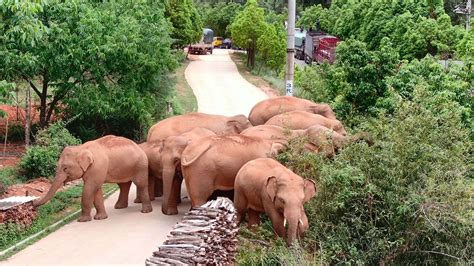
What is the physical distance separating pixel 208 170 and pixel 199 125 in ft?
11.8

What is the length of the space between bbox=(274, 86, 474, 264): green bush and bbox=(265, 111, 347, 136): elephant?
405 centimetres

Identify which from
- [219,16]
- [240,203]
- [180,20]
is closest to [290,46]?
[240,203]

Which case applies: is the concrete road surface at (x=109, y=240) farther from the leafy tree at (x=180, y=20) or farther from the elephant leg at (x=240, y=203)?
the leafy tree at (x=180, y=20)

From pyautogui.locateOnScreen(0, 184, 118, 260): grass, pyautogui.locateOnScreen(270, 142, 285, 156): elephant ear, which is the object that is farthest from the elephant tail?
→ pyautogui.locateOnScreen(0, 184, 118, 260): grass

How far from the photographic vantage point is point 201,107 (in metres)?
33.4

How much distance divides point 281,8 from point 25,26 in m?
69.8

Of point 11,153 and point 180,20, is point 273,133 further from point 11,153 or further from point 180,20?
point 180,20

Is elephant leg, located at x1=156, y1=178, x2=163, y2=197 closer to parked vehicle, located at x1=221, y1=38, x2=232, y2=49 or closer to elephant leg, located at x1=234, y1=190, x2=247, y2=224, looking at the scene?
elephant leg, located at x1=234, y1=190, x2=247, y2=224

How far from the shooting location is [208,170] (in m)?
13.8

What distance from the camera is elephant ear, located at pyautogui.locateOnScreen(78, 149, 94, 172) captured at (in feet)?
46.3

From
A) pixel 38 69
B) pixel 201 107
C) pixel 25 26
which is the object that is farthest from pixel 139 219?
pixel 201 107

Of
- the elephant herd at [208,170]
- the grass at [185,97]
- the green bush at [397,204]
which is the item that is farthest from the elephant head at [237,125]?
the grass at [185,97]

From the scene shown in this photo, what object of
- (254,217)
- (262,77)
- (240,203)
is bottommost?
(262,77)

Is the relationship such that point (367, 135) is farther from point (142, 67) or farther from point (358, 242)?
point (142, 67)
